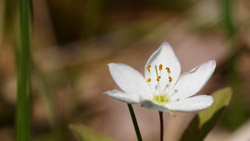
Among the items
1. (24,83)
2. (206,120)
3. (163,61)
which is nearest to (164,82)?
(163,61)

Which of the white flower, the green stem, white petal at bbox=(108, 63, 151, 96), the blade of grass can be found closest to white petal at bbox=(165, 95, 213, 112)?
the white flower

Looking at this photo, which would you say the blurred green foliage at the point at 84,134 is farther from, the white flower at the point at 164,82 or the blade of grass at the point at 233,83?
the blade of grass at the point at 233,83

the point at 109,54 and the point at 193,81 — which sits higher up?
the point at 109,54

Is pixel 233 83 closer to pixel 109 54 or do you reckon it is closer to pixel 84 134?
pixel 109 54

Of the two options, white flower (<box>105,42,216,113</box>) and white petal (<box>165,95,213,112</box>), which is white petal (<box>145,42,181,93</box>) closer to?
white flower (<box>105,42,216,113</box>)

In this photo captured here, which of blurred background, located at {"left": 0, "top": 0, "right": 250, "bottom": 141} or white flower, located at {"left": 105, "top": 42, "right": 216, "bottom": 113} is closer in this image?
white flower, located at {"left": 105, "top": 42, "right": 216, "bottom": 113}

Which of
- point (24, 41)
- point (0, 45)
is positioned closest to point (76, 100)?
point (0, 45)
